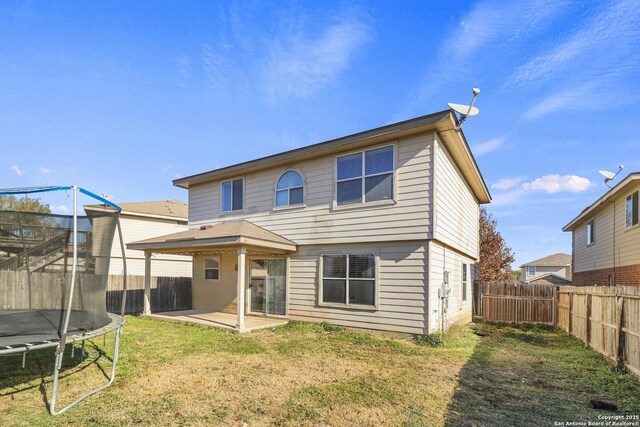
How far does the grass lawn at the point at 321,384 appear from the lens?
416 cm

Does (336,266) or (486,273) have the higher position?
(336,266)

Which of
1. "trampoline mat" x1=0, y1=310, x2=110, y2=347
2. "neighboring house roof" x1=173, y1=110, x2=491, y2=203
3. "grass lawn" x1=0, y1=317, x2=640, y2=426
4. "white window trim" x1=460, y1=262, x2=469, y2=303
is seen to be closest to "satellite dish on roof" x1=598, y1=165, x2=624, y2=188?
"neighboring house roof" x1=173, y1=110, x2=491, y2=203

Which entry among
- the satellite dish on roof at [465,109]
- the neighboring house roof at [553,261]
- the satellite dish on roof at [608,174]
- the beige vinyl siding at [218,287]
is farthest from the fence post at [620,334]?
the neighboring house roof at [553,261]

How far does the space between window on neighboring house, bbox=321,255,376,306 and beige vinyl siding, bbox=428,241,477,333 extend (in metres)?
1.46

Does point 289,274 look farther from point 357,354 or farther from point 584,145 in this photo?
point 584,145

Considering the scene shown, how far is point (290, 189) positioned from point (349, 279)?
11.2 feet

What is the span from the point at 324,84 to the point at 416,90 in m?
3.12

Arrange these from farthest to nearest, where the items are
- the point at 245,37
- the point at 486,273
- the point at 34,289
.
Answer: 1. the point at 486,273
2. the point at 245,37
3. the point at 34,289

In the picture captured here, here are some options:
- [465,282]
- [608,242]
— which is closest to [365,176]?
[465,282]

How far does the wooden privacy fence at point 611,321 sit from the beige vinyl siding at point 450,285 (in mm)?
3178

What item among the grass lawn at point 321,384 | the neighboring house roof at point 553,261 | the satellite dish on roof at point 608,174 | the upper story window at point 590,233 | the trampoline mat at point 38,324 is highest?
the satellite dish on roof at point 608,174

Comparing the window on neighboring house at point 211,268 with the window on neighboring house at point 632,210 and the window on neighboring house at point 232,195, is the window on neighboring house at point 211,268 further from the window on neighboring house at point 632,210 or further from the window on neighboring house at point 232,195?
the window on neighboring house at point 632,210

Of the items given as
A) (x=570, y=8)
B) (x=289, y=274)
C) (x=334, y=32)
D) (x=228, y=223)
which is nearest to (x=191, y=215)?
(x=228, y=223)

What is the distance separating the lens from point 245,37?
11359 millimetres
